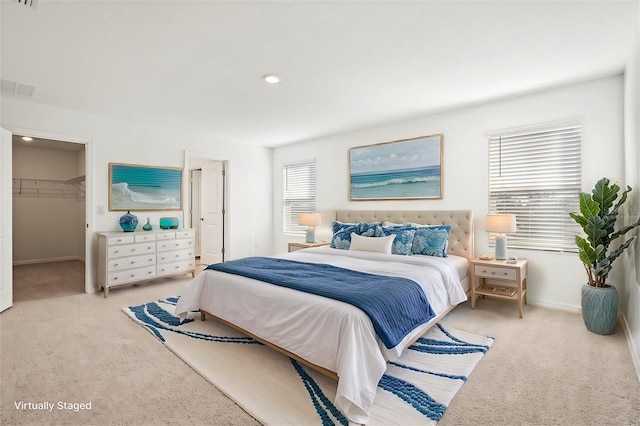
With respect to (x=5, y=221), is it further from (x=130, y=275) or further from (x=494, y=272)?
(x=494, y=272)

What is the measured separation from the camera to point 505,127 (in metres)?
3.86

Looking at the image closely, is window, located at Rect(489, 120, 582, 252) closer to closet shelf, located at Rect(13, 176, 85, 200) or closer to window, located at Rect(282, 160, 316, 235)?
window, located at Rect(282, 160, 316, 235)

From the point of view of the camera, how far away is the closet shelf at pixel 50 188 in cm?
658

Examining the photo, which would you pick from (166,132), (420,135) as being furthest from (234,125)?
(420,135)

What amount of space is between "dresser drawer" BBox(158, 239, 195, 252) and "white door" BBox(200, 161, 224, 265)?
3.65 ft

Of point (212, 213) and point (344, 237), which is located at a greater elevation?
point (212, 213)

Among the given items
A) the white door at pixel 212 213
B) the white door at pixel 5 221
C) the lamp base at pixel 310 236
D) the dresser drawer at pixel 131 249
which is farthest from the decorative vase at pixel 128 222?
the lamp base at pixel 310 236

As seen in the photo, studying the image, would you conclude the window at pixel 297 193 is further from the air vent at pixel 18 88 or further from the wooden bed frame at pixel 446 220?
the air vent at pixel 18 88

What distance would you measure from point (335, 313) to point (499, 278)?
2348mm

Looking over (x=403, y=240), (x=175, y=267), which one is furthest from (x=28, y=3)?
(x=403, y=240)

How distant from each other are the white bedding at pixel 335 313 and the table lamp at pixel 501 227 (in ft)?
1.39

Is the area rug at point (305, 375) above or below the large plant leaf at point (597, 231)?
below

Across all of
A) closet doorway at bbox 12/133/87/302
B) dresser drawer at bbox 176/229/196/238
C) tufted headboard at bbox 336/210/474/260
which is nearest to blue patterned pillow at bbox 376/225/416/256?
tufted headboard at bbox 336/210/474/260

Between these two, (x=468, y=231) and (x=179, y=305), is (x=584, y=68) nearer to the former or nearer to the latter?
(x=468, y=231)
